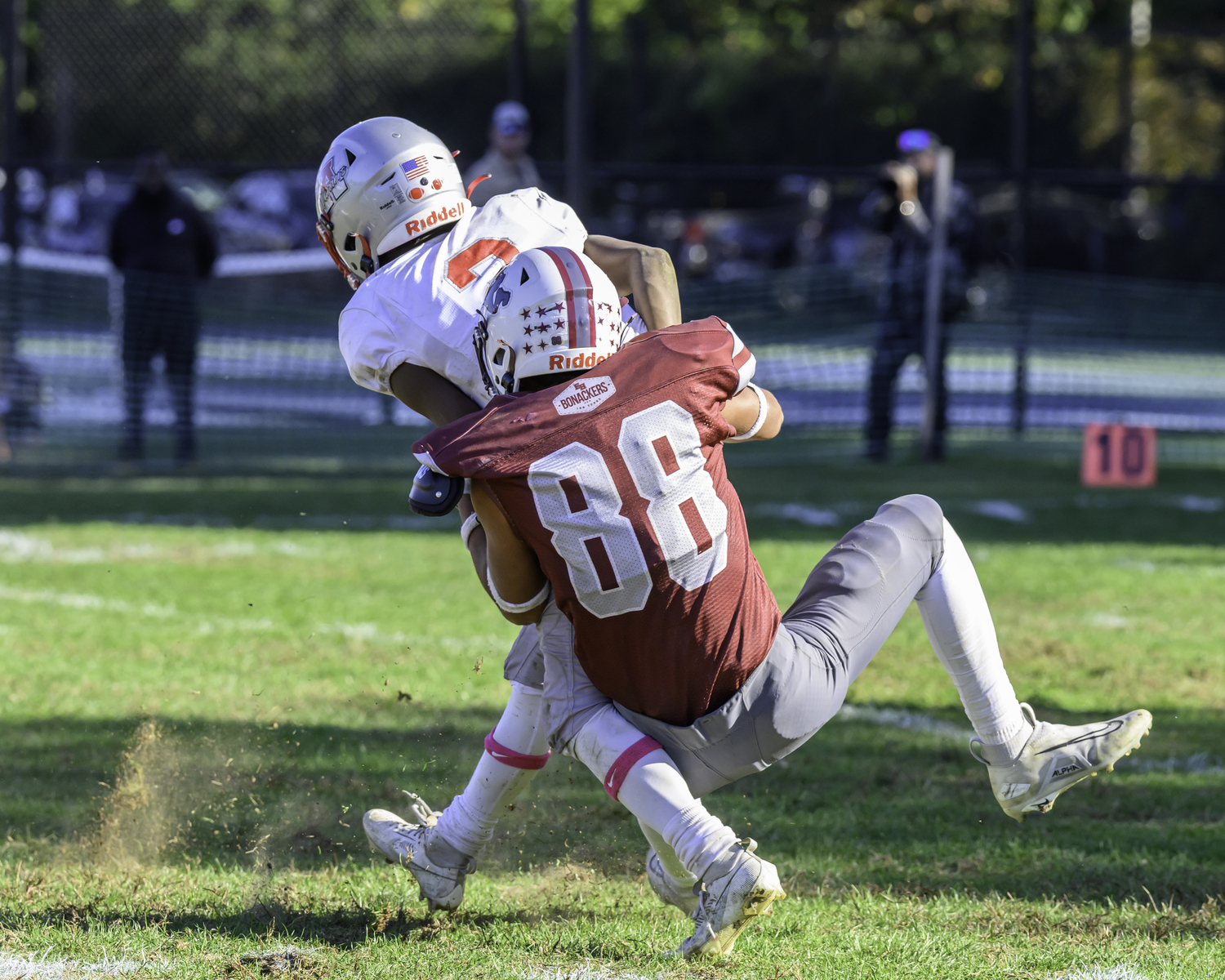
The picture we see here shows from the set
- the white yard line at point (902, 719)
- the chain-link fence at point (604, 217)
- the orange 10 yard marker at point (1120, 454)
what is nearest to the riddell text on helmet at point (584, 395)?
the white yard line at point (902, 719)

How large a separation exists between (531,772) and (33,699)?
2350mm


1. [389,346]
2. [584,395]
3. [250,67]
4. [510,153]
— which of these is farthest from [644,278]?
[250,67]

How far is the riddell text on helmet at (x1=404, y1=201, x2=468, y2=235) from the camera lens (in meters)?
3.60

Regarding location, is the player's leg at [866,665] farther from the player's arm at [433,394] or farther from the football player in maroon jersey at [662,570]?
the player's arm at [433,394]

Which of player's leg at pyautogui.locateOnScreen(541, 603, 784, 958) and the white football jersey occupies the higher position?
the white football jersey

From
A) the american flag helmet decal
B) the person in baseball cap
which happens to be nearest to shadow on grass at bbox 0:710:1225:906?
the american flag helmet decal

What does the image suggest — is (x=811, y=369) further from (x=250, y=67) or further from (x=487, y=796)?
(x=487, y=796)

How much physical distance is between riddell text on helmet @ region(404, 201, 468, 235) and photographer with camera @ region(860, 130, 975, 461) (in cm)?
780

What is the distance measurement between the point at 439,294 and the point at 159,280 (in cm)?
835

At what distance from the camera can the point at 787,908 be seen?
339cm

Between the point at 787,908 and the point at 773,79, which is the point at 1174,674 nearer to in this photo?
the point at 787,908

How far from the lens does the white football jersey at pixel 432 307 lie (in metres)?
3.36

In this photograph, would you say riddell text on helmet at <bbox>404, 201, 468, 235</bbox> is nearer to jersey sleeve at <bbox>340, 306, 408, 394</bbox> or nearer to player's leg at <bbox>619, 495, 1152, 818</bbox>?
jersey sleeve at <bbox>340, 306, 408, 394</bbox>

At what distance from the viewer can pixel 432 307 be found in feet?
11.1
